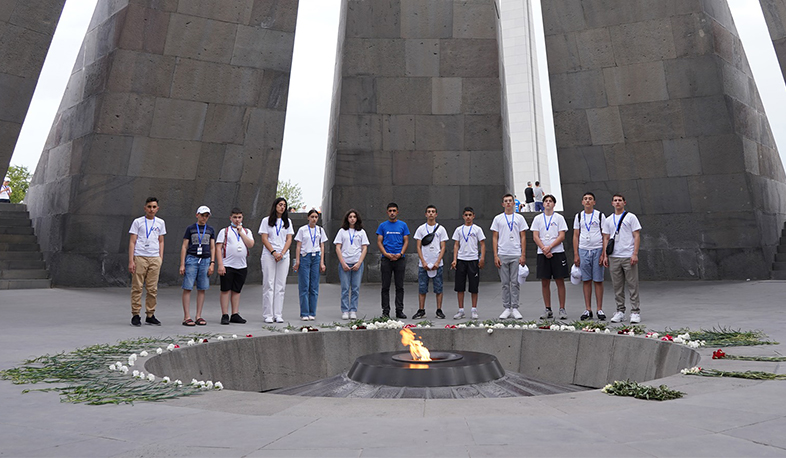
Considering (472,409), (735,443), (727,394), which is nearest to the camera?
(735,443)

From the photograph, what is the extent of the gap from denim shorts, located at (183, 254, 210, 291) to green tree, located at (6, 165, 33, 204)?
39.6 m

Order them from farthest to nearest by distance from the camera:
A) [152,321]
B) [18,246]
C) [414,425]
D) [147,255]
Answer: [18,246] → [147,255] → [152,321] → [414,425]

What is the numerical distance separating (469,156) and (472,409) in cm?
1262

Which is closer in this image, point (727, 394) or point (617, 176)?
point (727, 394)

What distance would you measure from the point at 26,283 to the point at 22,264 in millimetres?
692

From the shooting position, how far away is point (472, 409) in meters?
4.16

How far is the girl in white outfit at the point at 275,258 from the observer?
402 inches

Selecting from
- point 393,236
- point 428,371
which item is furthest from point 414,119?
point 428,371

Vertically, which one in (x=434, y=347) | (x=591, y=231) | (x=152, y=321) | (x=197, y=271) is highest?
(x=591, y=231)

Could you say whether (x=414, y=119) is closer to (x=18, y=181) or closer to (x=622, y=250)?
(x=622, y=250)

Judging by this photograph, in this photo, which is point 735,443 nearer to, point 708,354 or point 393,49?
point 708,354

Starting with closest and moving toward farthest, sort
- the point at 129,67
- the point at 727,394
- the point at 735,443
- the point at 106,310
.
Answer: the point at 735,443 < the point at 727,394 < the point at 106,310 < the point at 129,67

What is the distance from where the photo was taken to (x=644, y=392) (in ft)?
14.7

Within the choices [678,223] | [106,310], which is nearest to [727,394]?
[106,310]
